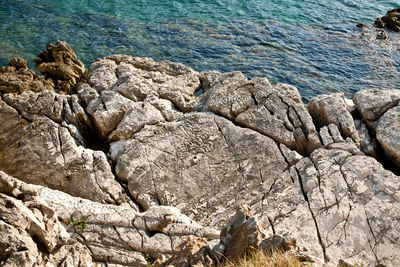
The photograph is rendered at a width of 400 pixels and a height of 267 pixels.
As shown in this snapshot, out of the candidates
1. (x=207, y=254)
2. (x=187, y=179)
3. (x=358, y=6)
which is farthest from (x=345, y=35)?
(x=207, y=254)

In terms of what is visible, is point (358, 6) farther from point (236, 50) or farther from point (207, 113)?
point (207, 113)

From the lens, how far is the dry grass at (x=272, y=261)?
273 inches

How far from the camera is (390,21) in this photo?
31.3 m

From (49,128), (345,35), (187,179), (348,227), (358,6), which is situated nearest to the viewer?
(348,227)

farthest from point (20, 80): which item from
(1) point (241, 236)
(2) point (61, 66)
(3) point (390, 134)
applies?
(3) point (390, 134)

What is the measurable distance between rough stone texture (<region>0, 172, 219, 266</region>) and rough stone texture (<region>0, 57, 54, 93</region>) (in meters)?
7.61

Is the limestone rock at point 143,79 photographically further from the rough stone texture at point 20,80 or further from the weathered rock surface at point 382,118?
the weathered rock surface at point 382,118

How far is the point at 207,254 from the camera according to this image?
26.3 feet

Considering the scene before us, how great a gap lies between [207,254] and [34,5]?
85.8 ft

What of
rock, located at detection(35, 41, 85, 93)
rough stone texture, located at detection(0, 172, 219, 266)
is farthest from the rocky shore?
rock, located at detection(35, 41, 85, 93)

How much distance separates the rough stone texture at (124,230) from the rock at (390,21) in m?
28.0

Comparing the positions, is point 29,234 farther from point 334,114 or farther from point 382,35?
point 382,35

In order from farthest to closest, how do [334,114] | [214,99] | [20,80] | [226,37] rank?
1. [226,37]
2. [20,80]
3. [214,99]
4. [334,114]

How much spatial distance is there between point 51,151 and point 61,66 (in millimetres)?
7743
